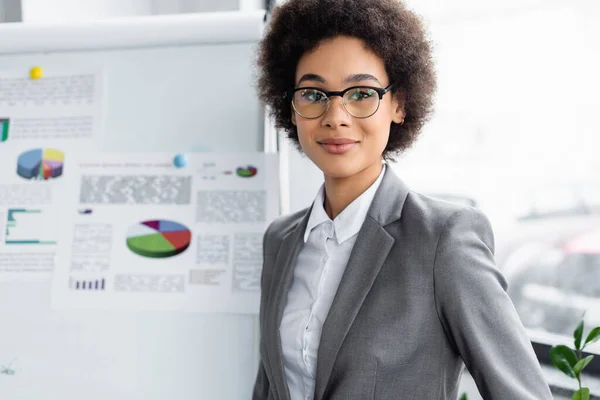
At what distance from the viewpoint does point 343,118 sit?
3.05ft

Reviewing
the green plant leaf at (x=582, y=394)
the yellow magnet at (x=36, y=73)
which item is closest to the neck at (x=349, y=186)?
the green plant leaf at (x=582, y=394)

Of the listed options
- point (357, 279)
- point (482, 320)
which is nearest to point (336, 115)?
point (357, 279)

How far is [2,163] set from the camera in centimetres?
138

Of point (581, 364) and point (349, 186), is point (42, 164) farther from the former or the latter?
point (581, 364)

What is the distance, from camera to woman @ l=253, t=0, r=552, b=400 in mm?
838

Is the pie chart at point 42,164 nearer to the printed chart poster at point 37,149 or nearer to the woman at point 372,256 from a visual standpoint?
the printed chart poster at point 37,149

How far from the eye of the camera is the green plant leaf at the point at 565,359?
110cm

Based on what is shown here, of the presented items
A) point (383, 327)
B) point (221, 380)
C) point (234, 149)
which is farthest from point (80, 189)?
point (383, 327)

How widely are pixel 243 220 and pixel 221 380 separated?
34 centimetres

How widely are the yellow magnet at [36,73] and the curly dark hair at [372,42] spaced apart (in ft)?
1.86

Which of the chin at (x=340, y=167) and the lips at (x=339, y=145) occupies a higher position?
the lips at (x=339, y=145)

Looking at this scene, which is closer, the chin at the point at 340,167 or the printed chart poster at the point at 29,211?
the chin at the point at 340,167

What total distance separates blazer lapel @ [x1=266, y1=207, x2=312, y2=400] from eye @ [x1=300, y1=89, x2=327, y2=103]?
233 millimetres

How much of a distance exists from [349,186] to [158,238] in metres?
0.49
